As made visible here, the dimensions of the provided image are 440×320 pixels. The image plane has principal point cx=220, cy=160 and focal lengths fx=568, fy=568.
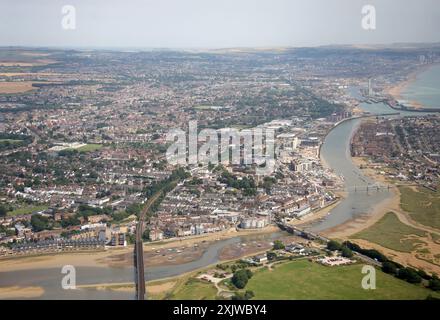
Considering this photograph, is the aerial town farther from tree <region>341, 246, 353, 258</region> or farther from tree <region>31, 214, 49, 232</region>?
tree <region>341, 246, 353, 258</region>

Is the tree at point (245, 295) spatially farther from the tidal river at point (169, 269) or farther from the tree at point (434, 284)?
the tree at point (434, 284)

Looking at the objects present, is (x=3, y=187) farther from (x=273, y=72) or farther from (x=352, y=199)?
(x=273, y=72)

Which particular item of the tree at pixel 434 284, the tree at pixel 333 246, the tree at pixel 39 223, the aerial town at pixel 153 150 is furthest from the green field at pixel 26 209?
the tree at pixel 434 284

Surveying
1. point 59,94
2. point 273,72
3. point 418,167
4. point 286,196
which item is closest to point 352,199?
point 286,196

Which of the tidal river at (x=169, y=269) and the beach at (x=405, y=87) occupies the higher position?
the beach at (x=405, y=87)
